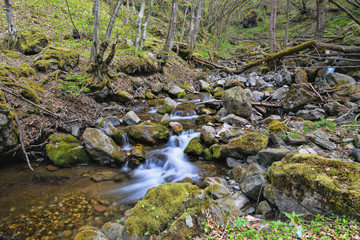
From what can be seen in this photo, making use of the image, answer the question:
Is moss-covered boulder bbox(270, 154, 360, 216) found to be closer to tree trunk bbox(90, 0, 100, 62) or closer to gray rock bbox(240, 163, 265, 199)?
gray rock bbox(240, 163, 265, 199)

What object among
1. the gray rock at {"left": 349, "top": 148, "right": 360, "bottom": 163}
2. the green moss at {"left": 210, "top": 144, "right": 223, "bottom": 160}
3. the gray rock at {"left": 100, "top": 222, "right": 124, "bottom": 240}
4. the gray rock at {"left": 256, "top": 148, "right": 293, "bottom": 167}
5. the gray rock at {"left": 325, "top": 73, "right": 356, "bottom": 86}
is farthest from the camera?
the gray rock at {"left": 325, "top": 73, "right": 356, "bottom": 86}

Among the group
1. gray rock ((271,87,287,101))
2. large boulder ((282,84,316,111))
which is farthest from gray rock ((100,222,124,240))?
gray rock ((271,87,287,101))

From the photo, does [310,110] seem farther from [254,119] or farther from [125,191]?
[125,191]

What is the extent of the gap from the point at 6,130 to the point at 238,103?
→ 7885mm

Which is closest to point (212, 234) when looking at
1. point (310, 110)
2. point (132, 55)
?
point (310, 110)

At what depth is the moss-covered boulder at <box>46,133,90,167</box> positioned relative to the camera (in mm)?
5414

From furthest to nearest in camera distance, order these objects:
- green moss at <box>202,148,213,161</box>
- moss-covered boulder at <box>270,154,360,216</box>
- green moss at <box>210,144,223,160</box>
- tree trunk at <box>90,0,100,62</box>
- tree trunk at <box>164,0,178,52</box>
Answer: tree trunk at <box>164,0,178,52</box>, tree trunk at <box>90,0,100,62</box>, green moss at <box>202,148,213,161</box>, green moss at <box>210,144,223,160</box>, moss-covered boulder at <box>270,154,360,216</box>

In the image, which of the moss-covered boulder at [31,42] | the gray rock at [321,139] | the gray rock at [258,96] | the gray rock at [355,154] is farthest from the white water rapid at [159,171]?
the moss-covered boulder at [31,42]

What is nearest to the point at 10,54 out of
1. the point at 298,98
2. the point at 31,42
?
the point at 31,42

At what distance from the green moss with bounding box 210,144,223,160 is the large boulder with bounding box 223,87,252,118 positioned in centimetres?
259

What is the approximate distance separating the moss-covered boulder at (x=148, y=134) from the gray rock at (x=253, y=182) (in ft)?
12.1

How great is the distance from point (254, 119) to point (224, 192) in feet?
16.2

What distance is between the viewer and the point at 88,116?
753 centimetres

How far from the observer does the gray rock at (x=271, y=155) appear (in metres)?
4.55
